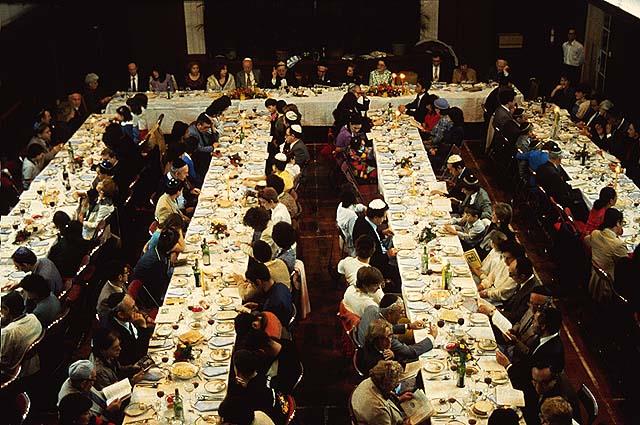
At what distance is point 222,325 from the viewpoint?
7691mm

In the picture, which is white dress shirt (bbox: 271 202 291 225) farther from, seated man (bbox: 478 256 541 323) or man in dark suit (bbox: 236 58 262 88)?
man in dark suit (bbox: 236 58 262 88)

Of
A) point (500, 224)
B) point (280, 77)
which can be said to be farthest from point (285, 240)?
point (280, 77)

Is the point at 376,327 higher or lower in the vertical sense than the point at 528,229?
higher

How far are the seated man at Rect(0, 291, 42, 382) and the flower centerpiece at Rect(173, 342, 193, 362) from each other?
4.54 ft

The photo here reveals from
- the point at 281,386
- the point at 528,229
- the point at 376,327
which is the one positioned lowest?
the point at 528,229

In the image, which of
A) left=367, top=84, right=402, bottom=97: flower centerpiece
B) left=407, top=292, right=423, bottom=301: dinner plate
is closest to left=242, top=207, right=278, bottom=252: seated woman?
left=407, top=292, right=423, bottom=301: dinner plate

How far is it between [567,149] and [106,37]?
408 inches

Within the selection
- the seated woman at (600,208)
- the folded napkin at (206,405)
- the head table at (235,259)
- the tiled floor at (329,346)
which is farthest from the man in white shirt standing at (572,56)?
the folded napkin at (206,405)

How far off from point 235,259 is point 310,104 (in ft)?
21.5

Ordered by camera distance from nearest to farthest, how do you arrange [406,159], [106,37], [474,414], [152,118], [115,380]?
[474,414]
[115,380]
[406,159]
[152,118]
[106,37]

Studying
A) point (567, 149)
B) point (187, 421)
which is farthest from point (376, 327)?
point (567, 149)

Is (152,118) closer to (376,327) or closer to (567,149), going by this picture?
(567,149)

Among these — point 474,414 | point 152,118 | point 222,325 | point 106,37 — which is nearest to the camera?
point 474,414

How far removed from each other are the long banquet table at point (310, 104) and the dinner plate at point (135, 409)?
29.0 ft
